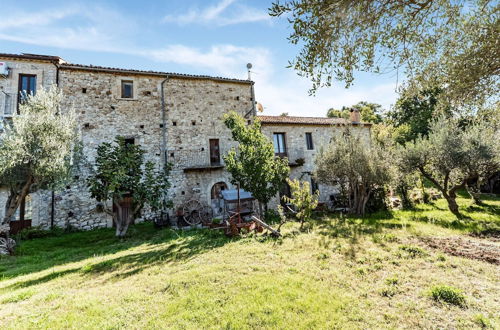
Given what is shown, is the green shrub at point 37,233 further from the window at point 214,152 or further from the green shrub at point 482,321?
the green shrub at point 482,321

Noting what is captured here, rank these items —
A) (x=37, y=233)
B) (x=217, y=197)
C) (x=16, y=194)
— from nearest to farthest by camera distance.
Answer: (x=16, y=194), (x=37, y=233), (x=217, y=197)

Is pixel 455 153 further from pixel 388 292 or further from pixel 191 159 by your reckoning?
pixel 191 159

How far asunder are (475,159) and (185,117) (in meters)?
15.2

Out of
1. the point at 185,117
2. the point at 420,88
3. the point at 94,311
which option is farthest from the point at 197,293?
the point at 185,117

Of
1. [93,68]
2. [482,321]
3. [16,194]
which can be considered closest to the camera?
[482,321]

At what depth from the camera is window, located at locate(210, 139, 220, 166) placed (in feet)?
49.7

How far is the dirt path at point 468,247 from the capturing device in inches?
221

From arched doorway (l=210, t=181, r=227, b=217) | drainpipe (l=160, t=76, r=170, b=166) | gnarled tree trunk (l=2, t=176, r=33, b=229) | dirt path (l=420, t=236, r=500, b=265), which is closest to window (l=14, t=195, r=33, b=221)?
gnarled tree trunk (l=2, t=176, r=33, b=229)

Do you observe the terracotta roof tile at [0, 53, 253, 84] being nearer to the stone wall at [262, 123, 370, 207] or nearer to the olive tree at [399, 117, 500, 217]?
the stone wall at [262, 123, 370, 207]

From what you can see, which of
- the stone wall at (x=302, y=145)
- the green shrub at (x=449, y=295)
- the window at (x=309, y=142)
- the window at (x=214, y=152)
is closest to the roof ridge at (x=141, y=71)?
the stone wall at (x=302, y=145)

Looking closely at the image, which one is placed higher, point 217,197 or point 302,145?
point 302,145

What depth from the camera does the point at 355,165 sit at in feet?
39.2

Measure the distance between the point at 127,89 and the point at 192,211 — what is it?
324 inches

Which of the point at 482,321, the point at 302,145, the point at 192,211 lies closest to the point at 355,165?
the point at 302,145
